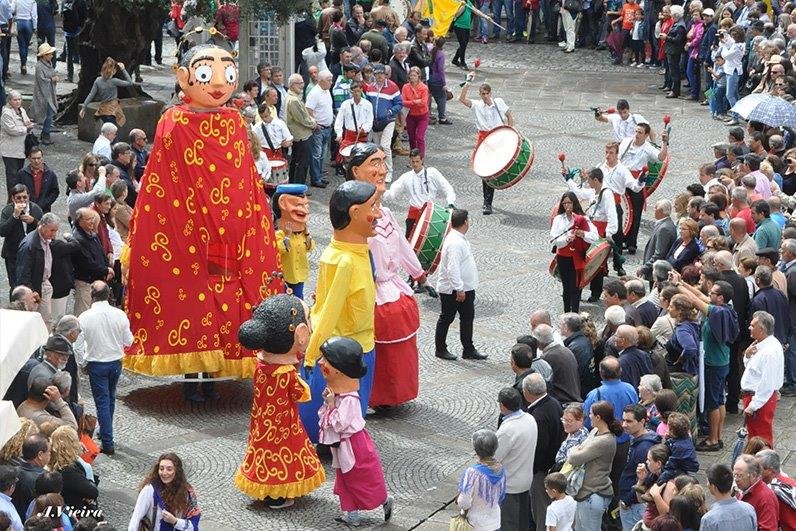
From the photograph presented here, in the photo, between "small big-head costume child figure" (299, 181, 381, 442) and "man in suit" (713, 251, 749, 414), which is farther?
"man in suit" (713, 251, 749, 414)

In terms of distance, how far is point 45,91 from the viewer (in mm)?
21156

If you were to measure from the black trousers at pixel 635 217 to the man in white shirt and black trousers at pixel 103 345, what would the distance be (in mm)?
7898

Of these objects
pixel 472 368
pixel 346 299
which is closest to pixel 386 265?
pixel 346 299

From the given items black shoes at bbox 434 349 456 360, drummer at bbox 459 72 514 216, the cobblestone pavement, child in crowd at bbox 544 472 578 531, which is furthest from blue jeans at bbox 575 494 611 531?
drummer at bbox 459 72 514 216

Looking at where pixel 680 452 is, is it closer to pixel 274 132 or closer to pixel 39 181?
pixel 39 181

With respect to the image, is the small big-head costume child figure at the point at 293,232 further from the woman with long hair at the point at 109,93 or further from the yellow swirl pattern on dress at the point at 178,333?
the woman with long hair at the point at 109,93

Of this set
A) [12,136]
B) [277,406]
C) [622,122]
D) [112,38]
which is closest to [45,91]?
[112,38]

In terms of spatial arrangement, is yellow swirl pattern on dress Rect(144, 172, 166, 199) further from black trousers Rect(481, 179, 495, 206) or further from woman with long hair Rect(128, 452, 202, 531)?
black trousers Rect(481, 179, 495, 206)

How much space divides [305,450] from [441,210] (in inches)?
188

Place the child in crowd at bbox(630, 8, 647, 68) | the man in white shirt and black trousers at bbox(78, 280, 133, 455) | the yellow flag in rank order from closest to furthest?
1. the man in white shirt and black trousers at bbox(78, 280, 133, 455)
2. the yellow flag
3. the child in crowd at bbox(630, 8, 647, 68)

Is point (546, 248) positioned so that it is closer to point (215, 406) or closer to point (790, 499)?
point (215, 406)

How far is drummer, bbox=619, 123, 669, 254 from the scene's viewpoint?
17.4m

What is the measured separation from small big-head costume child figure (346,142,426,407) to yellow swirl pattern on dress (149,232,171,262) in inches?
69.4

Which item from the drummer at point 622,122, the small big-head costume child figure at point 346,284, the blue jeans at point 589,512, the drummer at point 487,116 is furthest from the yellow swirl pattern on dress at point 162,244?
the drummer at point 622,122
